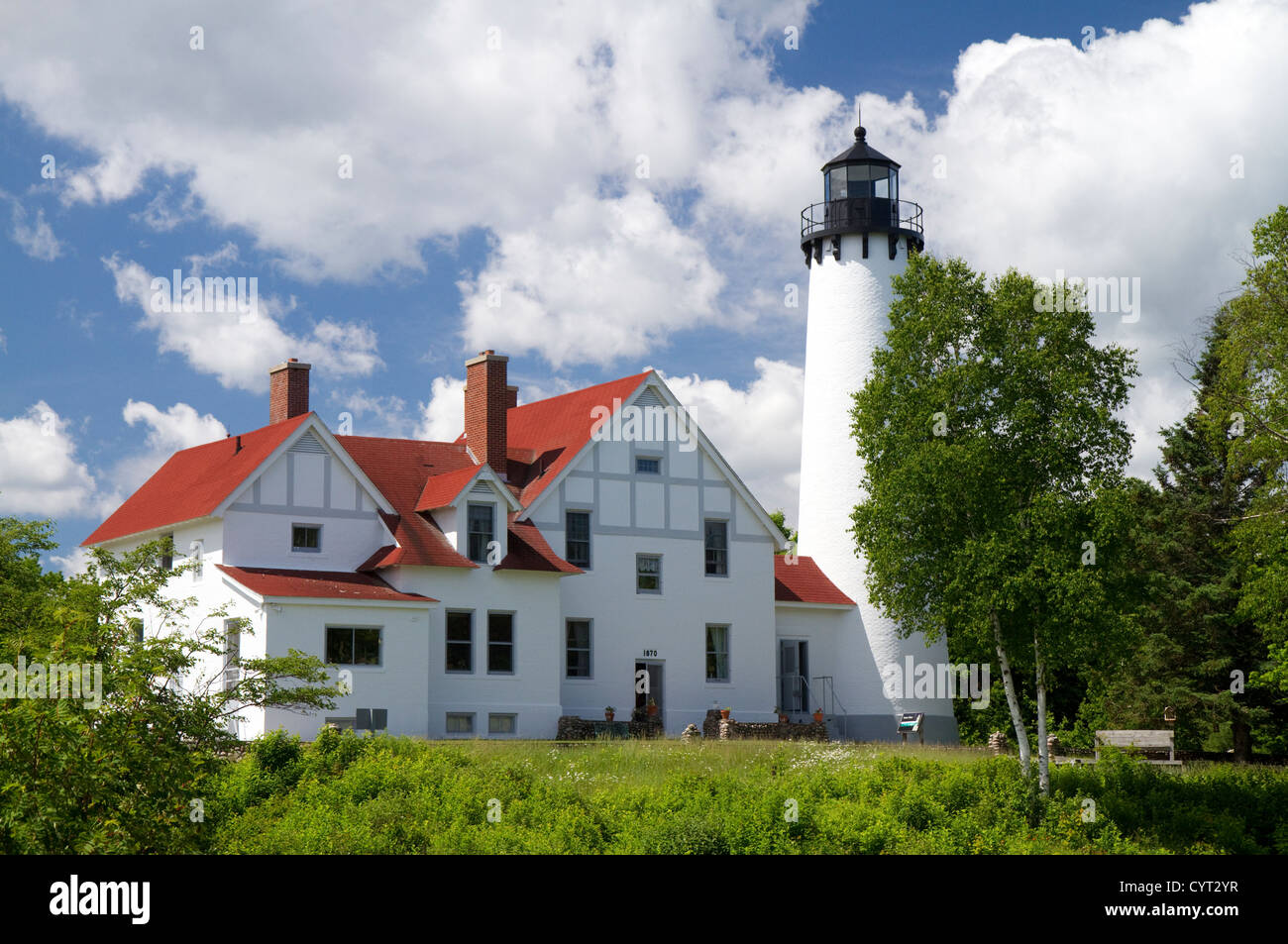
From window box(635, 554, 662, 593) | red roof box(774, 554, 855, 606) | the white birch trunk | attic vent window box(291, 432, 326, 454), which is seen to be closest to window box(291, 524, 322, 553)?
attic vent window box(291, 432, 326, 454)

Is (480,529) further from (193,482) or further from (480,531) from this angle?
(193,482)

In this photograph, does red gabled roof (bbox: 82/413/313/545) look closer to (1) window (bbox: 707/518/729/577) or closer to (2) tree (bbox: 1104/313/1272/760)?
(1) window (bbox: 707/518/729/577)

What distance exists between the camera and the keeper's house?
32.8 metres

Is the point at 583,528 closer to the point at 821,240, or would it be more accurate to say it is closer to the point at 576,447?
the point at 576,447

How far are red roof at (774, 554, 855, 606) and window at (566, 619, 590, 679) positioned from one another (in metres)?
6.28

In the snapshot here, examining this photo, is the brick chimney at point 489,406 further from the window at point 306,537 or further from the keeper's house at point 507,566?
the window at point 306,537

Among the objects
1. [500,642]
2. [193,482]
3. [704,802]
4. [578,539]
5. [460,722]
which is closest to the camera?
[704,802]

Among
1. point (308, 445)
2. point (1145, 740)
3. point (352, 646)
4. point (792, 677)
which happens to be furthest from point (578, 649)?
point (1145, 740)

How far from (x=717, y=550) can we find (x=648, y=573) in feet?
7.89

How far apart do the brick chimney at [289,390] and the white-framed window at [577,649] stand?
946cm

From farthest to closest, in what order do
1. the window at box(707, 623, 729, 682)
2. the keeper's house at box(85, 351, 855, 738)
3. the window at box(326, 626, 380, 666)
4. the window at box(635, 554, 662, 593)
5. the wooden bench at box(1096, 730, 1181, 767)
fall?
the window at box(707, 623, 729, 682), the window at box(635, 554, 662, 593), the wooden bench at box(1096, 730, 1181, 767), the keeper's house at box(85, 351, 855, 738), the window at box(326, 626, 380, 666)

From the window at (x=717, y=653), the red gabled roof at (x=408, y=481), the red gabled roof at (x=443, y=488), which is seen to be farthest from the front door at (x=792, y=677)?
the red gabled roof at (x=443, y=488)

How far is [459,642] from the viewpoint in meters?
34.8

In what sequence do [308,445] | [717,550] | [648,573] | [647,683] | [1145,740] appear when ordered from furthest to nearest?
[717,550] → [648,573] → [647,683] → [308,445] → [1145,740]
